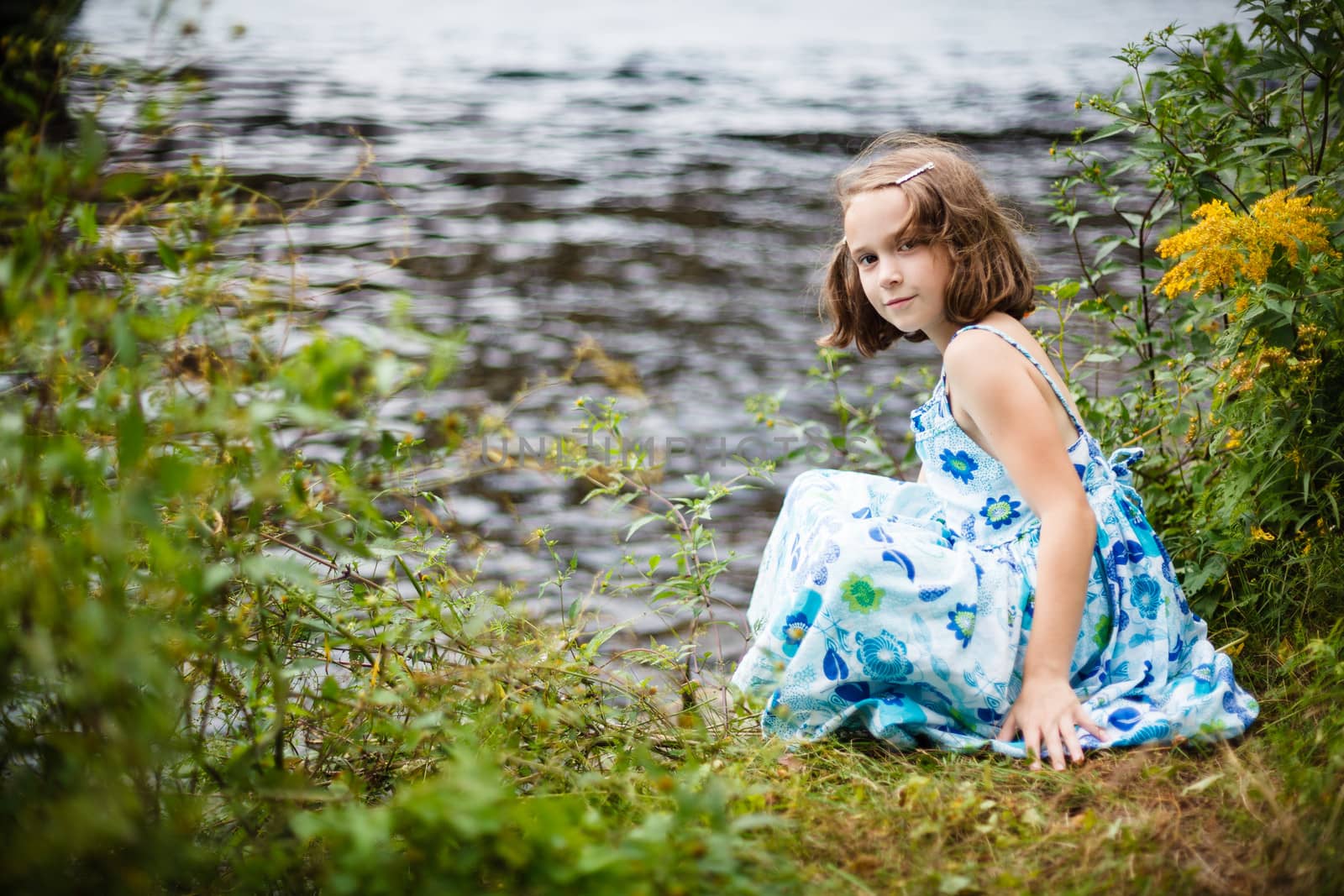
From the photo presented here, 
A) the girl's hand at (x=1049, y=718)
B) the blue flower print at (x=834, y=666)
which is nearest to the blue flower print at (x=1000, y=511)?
the girl's hand at (x=1049, y=718)

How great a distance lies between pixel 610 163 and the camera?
7418 millimetres

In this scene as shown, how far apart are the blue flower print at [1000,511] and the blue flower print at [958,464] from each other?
0.06 m

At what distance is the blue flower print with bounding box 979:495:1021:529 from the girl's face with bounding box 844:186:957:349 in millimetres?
328

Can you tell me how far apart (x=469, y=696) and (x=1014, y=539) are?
1005 mm

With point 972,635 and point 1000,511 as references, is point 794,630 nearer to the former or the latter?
point 972,635

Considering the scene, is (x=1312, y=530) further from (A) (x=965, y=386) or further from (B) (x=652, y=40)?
(B) (x=652, y=40)

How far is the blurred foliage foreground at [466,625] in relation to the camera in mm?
1021

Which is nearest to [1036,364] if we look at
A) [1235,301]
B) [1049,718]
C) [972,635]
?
[1235,301]

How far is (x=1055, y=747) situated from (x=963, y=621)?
24 centimetres

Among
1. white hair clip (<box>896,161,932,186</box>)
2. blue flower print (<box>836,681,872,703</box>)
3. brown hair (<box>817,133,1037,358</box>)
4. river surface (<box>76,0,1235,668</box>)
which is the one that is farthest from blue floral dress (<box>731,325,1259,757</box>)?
river surface (<box>76,0,1235,668</box>)

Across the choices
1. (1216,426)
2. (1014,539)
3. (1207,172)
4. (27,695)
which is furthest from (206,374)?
(1207,172)

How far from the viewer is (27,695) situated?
1.23 m

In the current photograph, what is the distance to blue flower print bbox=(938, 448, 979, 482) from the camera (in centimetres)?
195

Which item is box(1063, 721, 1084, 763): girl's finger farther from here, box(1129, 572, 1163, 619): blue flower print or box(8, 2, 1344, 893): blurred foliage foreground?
box(1129, 572, 1163, 619): blue flower print
